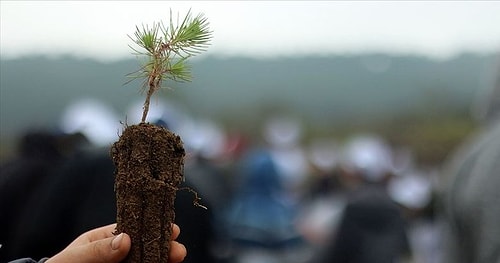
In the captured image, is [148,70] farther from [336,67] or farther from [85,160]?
[336,67]

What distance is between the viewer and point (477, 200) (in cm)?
172

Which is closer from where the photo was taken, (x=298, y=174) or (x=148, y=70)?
(x=148, y=70)

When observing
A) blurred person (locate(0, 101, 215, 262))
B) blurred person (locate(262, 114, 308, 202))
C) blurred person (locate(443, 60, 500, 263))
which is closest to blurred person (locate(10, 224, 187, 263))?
blurred person (locate(443, 60, 500, 263))

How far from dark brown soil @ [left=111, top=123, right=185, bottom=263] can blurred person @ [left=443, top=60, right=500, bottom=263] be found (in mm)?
732

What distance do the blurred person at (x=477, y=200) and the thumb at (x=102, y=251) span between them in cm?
78

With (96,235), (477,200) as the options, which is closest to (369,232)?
(477,200)

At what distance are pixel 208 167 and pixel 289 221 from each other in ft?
1.70

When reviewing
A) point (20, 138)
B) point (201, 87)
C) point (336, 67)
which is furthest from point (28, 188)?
point (336, 67)

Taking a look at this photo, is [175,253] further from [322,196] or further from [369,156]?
[322,196]

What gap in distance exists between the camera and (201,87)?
421 cm

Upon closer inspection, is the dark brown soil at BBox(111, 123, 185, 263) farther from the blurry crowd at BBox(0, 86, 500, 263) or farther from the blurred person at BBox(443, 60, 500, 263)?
the blurred person at BBox(443, 60, 500, 263)

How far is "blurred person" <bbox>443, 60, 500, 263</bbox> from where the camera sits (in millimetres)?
1678

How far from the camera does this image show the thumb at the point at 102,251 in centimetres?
112

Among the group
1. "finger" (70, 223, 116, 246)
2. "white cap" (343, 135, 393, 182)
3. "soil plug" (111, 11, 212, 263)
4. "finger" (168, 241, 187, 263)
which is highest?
"soil plug" (111, 11, 212, 263)
